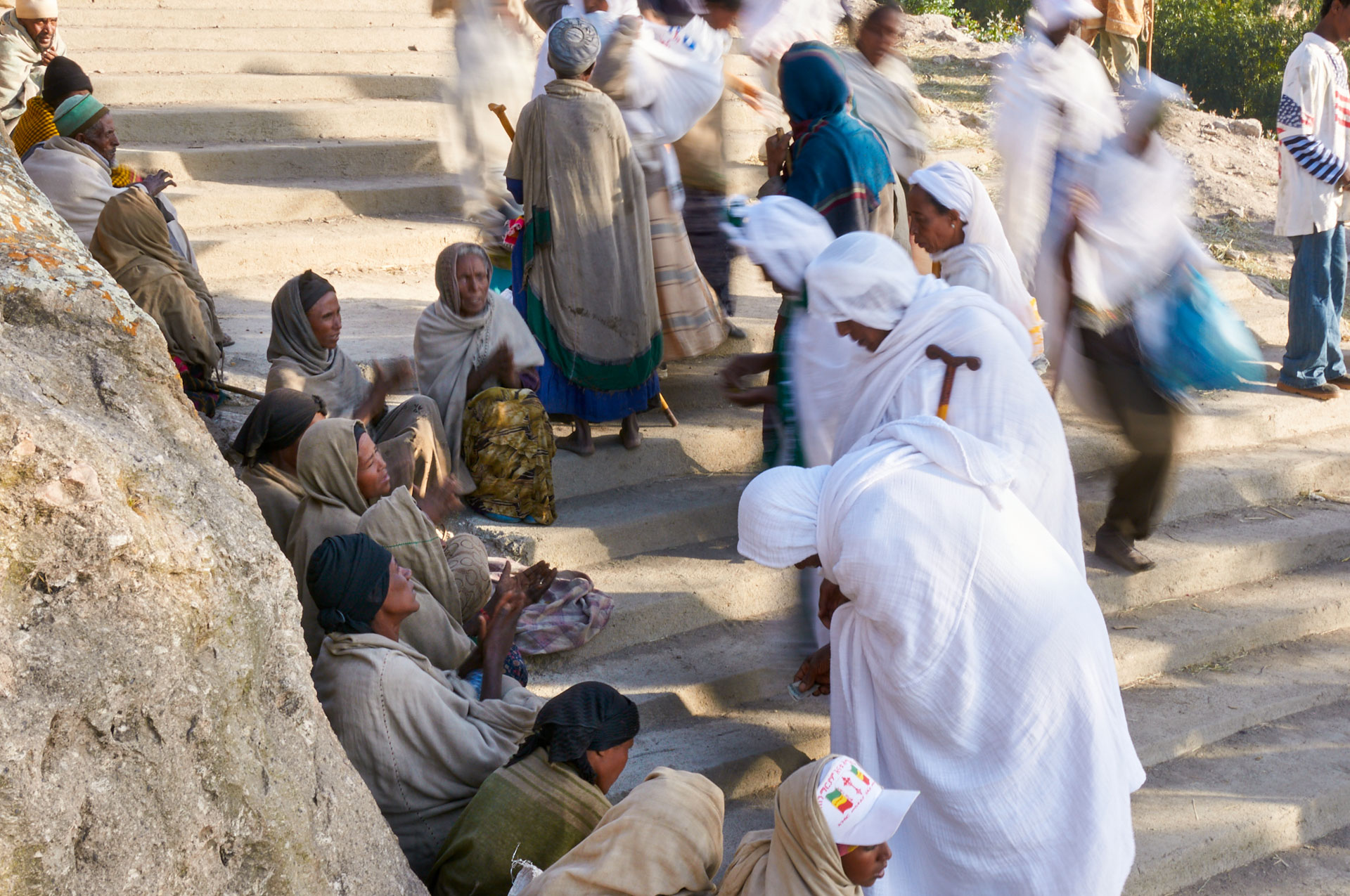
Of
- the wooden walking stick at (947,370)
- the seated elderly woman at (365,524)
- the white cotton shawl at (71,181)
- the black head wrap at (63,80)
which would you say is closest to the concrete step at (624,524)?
the seated elderly woman at (365,524)

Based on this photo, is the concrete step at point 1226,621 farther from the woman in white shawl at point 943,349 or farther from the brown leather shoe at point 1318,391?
the woman in white shawl at point 943,349

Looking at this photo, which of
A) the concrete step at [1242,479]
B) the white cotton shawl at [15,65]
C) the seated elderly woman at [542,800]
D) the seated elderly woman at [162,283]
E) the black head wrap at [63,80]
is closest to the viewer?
the seated elderly woman at [542,800]

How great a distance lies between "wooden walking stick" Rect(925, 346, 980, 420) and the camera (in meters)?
3.40

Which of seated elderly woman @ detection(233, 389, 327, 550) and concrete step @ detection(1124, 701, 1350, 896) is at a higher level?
seated elderly woman @ detection(233, 389, 327, 550)

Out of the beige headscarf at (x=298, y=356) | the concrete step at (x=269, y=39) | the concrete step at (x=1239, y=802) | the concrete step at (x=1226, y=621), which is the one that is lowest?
the concrete step at (x=1239, y=802)

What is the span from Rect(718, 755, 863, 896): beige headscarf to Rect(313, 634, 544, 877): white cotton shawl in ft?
2.91

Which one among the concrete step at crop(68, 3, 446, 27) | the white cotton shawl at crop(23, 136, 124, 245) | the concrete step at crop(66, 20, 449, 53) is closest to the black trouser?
the white cotton shawl at crop(23, 136, 124, 245)

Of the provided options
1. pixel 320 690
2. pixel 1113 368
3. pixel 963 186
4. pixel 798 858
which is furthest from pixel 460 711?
pixel 1113 368

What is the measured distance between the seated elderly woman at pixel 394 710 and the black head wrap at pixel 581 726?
0.87 ft

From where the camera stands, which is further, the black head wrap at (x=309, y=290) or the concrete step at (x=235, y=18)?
the concrete step at (x=235, y=18)

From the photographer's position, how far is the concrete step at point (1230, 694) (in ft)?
14.5

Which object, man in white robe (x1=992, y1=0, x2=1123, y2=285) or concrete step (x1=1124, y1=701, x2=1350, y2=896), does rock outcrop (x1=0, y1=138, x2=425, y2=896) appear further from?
man in white robe (x1=992, y1=0, x2=1123, y2=285)

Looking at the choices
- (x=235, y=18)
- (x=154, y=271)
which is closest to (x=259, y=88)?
(x=235, y=18)

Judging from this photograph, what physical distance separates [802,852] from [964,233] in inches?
98.5
